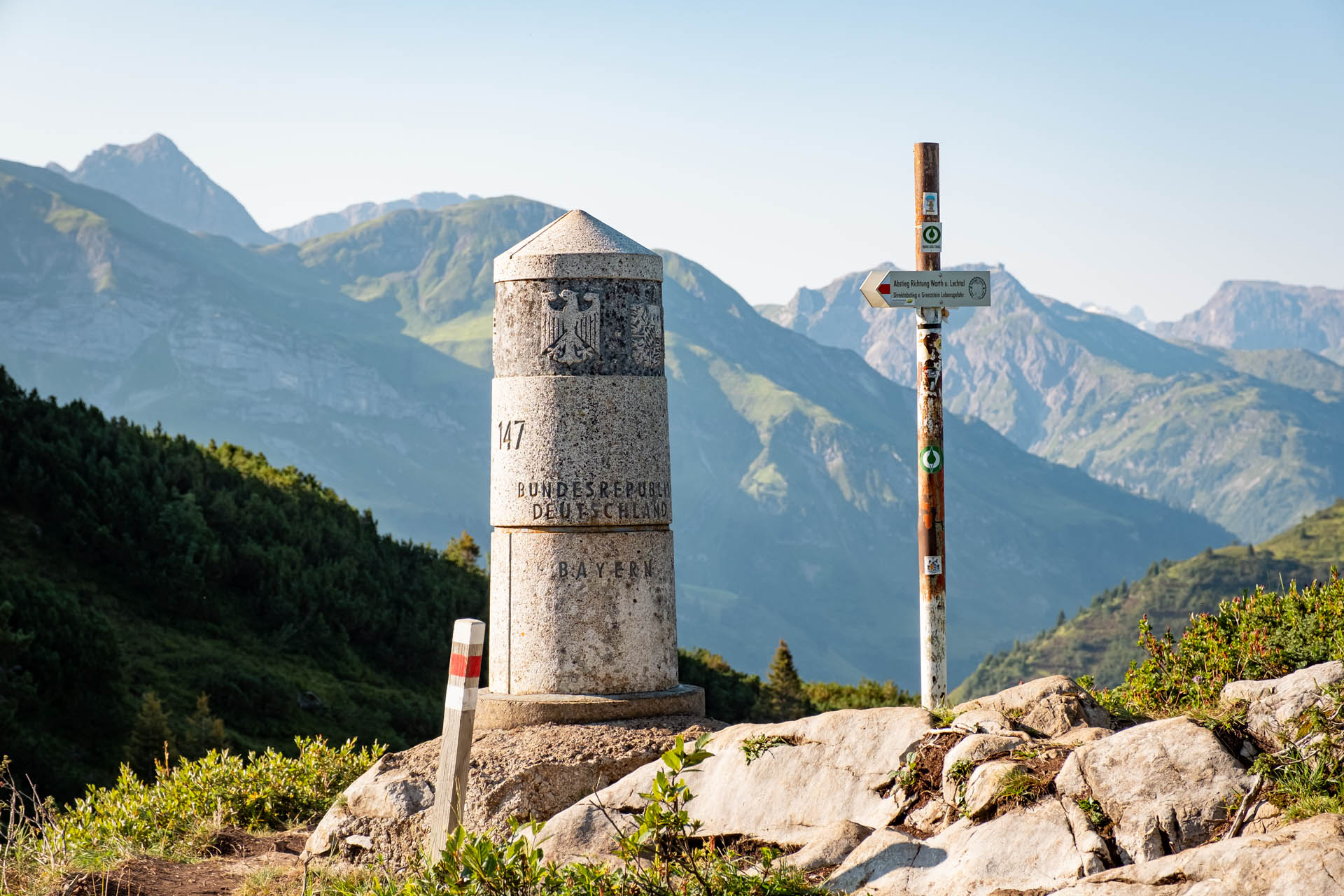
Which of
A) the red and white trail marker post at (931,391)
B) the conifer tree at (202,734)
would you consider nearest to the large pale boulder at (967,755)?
the red and white trail marker post at (931,391)

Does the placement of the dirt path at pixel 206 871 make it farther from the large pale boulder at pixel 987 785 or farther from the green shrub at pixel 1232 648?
the green shrub at pixel 1232 648

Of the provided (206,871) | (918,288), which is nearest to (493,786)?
(206,871)

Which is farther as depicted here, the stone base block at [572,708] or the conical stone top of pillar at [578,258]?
A: the conical stone top of pillar at [578,258]

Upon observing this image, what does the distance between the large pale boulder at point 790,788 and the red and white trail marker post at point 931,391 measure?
1.00m

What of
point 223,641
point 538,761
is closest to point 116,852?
point 538,761

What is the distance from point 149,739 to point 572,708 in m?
10.7

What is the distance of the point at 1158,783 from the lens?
6.36 meters

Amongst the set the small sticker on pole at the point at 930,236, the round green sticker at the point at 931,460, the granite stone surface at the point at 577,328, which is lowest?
the round green sticker at the point at 931,460

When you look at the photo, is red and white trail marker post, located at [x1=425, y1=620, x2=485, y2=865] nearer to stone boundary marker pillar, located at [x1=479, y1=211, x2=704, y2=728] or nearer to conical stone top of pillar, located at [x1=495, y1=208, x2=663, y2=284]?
stone boundary marker pillar, located at [x1=479, y1=211, x2=704, y2=728]

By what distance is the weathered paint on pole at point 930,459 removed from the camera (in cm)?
915

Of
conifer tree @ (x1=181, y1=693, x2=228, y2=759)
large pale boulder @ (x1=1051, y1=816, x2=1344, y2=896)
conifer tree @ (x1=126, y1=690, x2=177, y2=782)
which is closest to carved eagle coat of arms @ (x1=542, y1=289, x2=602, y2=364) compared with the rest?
large pale boulder @ (x1=1051, y1=816, x2=1344, y2=896)

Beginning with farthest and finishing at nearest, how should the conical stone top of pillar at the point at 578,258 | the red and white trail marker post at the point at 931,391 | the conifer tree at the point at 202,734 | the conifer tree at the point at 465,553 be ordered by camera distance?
the conifer tree at the point at 465,553, the conifer tree at the point at 202,734, the conical stone top of pillar at the point at 578,258, the red and white trail marker post at the point at 931,391

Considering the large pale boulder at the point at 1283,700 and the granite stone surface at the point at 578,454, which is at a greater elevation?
the granite stone surface at the point at 578,454

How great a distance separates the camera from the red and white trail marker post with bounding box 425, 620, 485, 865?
6.59 meters
